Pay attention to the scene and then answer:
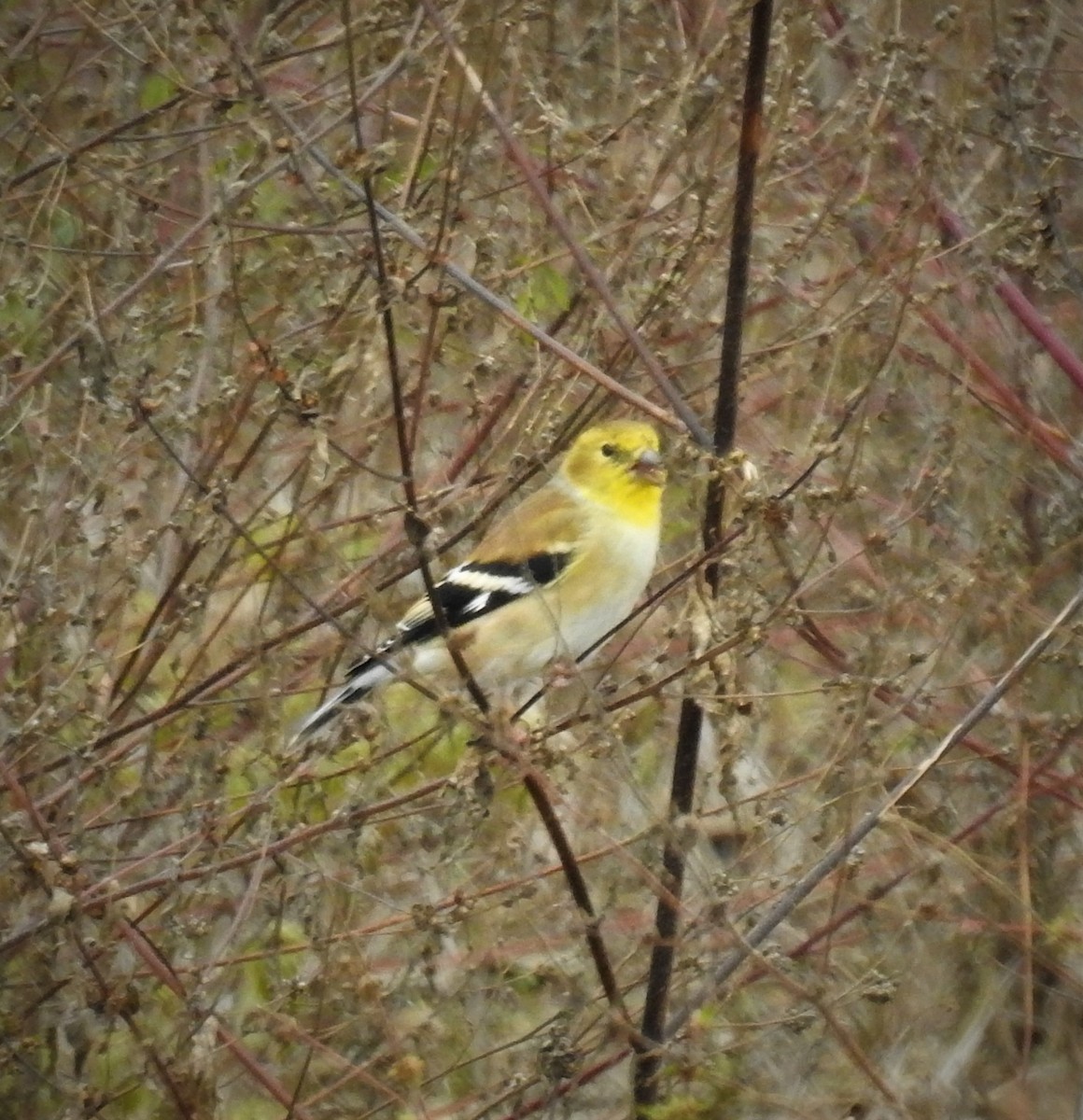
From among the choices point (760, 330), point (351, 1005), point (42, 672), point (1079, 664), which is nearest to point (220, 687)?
point (42, 672)

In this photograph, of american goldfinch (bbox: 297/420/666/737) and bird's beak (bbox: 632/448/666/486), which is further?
american goldfinch (bbox: 297/420/666/737)

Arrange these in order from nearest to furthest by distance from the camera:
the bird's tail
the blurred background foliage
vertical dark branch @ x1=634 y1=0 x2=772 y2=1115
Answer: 1. vertical dark branch @ x1=634 y1=0 x2=772 y2=1115
2. the blurred background foliage
3. the bird's tail

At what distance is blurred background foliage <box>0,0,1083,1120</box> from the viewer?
317 centimetres

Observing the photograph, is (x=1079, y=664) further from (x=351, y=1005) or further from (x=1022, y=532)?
(x=351, y=1005)

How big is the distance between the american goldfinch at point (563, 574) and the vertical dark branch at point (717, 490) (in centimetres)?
115

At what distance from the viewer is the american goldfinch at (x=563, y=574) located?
170 inches

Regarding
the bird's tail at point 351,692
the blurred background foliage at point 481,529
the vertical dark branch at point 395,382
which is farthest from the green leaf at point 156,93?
the vertical dark branch at point 395,382

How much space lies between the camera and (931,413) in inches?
182

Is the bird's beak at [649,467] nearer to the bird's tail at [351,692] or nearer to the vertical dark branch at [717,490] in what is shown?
the vertical dark branch at [717,490]

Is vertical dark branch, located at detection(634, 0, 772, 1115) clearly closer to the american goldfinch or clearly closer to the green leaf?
the american goldfinch

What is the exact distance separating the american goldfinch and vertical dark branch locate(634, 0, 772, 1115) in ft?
3.79

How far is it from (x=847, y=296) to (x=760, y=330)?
31 centimetres

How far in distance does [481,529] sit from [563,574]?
26 centimetres

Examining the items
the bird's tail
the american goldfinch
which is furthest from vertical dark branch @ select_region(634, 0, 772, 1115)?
the american goldfinch
